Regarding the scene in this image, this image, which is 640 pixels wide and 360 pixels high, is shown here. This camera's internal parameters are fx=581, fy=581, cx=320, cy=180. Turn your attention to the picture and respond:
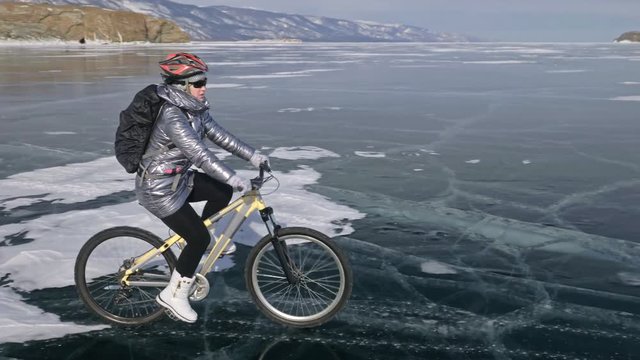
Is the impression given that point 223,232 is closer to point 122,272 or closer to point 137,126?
point 122,272

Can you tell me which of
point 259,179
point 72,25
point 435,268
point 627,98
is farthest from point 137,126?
point 72,25

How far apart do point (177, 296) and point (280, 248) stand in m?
0.89

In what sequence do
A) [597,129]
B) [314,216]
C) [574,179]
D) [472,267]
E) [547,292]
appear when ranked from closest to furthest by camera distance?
[547,292], [472,267], [314,216], [574,179], [597,129]

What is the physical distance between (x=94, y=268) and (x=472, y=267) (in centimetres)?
356

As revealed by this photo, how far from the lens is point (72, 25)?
142 metres

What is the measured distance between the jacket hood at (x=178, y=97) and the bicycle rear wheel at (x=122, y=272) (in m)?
1.18

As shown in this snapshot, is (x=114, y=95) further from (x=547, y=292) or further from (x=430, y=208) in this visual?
(x=547, y=292)

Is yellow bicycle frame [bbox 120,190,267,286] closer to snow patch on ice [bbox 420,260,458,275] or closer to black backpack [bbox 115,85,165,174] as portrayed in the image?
black backpack [bbox 115,85,165,174]

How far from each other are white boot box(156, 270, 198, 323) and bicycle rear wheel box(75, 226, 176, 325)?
0.16 meters

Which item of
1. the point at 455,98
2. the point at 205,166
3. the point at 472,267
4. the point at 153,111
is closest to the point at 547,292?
the point at 472,267

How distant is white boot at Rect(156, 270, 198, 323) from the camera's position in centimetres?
453

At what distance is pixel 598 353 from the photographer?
4.27m

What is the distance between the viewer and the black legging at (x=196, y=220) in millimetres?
4383

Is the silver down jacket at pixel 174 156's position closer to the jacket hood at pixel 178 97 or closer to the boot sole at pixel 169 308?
the jacket hood at pixel 178 97
